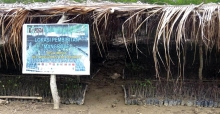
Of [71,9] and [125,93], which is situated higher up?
[71,9]

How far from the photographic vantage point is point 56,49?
537 cm

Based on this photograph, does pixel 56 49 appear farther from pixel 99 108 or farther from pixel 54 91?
pixel 99 108

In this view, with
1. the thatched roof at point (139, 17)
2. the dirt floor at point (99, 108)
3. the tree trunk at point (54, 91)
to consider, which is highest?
the thatched roof at point (139, 17)

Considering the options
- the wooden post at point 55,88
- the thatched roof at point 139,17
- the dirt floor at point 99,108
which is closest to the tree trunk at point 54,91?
the wooden post at point 55,88

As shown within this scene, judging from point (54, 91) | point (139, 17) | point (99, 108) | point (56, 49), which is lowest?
point (99, 108)

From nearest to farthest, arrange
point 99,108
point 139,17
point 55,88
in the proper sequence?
point 139,17, point 55,88, point 99,108

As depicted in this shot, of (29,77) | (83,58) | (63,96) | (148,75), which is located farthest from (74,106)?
(148,75)

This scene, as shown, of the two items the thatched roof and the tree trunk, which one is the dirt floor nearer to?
the tree trunk

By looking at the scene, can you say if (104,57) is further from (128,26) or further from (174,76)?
(128,26)

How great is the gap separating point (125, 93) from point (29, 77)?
2.14m

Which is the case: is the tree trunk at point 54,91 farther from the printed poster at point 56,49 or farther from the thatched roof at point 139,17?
the thatched roof at point 139,17

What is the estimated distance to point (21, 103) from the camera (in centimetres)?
580

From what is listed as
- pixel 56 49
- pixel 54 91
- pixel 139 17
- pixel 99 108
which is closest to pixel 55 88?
pixel 54 91

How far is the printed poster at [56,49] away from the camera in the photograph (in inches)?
208
